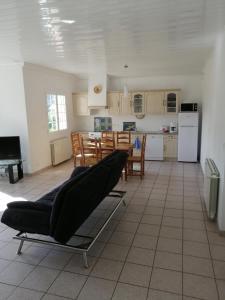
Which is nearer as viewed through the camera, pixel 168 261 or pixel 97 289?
pixel 97 289

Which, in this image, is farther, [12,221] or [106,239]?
[106,239]

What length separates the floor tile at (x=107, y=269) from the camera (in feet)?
7.58

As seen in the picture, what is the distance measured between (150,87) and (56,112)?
9.95 feet

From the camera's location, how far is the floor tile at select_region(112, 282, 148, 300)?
6.68 feet

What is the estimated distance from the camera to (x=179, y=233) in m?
3.04

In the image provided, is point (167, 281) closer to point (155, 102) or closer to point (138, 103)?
point (155, 102)

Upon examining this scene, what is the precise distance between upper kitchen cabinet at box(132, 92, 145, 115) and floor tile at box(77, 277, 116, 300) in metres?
5.66

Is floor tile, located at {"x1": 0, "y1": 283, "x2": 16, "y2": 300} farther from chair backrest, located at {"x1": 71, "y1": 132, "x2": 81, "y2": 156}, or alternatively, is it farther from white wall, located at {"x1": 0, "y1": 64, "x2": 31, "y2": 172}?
chair backrest, located at {"x1": 71, "y1": 132, "x2": 81, "y2": 156}

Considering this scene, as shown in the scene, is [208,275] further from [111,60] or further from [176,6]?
[111,60]

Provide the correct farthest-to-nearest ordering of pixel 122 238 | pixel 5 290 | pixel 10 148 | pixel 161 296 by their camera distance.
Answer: pixel 10 148 < pixel 122 238 < pixel 5 290 < pixel 161 296

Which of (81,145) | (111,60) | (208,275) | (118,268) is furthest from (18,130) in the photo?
(208,275)

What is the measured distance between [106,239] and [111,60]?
12.6 ft

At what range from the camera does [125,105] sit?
7.36 metres

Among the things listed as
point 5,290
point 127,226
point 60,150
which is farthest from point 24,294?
point 60,150
